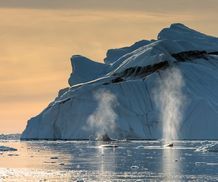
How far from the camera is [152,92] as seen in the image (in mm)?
109125

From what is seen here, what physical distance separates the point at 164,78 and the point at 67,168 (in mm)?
66137

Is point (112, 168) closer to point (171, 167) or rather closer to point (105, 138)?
point (171, 167)

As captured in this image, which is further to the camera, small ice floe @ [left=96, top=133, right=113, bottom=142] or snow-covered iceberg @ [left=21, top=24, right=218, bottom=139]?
snow-covered iceberg @ [left=21, top=24, right=218, bottom=139]

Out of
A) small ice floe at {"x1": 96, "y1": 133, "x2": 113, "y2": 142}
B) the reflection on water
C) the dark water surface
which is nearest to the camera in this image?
the dark water surface

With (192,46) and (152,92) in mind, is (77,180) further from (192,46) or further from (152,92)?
(192,46)

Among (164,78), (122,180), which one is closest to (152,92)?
(164,78)

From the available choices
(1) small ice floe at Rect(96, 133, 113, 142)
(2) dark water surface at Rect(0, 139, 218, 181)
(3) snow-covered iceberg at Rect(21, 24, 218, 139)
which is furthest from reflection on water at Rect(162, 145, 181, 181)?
(3) snow-covered iceberg at Rect(21, 24, 218, 139)

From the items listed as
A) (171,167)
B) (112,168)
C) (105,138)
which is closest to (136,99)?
(105,138)

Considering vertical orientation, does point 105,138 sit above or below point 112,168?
above

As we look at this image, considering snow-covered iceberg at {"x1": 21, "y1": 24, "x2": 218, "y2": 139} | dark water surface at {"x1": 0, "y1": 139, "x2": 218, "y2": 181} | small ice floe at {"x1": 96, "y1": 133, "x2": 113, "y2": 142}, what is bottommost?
dark water surface at {"x1": 0, "y1": 139, "x2": 218, "y2": 181}

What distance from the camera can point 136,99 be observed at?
10850 cm

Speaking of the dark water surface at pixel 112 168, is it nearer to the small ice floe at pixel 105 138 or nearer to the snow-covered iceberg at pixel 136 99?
the small ice floe at pixel 105 138

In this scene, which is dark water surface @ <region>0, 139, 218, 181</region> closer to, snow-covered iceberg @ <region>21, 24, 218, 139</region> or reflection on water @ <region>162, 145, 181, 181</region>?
reflection on water @ <region>162, 145, 181, 181</region>

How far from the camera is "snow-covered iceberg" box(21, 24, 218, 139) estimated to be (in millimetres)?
100938
